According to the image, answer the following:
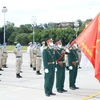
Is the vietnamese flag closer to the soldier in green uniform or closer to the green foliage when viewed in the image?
the soldier in green uniform

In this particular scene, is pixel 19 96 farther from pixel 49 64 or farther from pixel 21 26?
pixel 21 26

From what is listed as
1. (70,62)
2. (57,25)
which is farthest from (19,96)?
(57,25)

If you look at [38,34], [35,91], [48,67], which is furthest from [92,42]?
[38,34]

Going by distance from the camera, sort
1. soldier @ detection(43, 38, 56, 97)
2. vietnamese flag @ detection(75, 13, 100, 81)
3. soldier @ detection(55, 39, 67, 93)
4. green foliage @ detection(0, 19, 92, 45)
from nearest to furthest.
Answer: vietnamese flag @ detection(75, 13, 100, 81) < soldier @ detection(43, 38, 56, 97) < soldier @ detection(55, 39, 67, 93) < green foliage @ detection(0, 19, 92, 45)

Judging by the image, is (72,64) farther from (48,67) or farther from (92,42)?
(92,42)

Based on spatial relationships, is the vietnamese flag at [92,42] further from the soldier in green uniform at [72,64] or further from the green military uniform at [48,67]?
the soldier in green uniform at [72,64]

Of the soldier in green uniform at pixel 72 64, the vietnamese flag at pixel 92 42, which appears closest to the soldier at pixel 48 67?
the soldier in green uniform at pixel 72 64

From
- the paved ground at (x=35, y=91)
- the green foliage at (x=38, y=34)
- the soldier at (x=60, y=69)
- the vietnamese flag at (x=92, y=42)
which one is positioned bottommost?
the paved ground at (x=35, y=91)

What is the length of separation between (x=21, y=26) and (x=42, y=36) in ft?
80.1

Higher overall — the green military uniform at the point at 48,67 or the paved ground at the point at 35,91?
the green military uniform at the point at 48,67

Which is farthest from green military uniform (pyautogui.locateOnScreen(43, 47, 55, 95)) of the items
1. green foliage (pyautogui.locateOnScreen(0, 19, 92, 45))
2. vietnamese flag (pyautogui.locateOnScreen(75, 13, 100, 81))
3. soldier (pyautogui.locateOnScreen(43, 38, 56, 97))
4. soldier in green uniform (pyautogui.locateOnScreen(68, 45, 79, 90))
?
green foliage (pyautogui.locateOnScreen(0, 19, 92, 45))

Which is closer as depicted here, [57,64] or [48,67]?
[48,67]

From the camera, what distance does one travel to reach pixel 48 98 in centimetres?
843

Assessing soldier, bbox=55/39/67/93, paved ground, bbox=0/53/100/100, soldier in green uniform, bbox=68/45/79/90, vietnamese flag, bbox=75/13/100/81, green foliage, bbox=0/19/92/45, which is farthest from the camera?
green foliage, bbox=0/19/92/45
